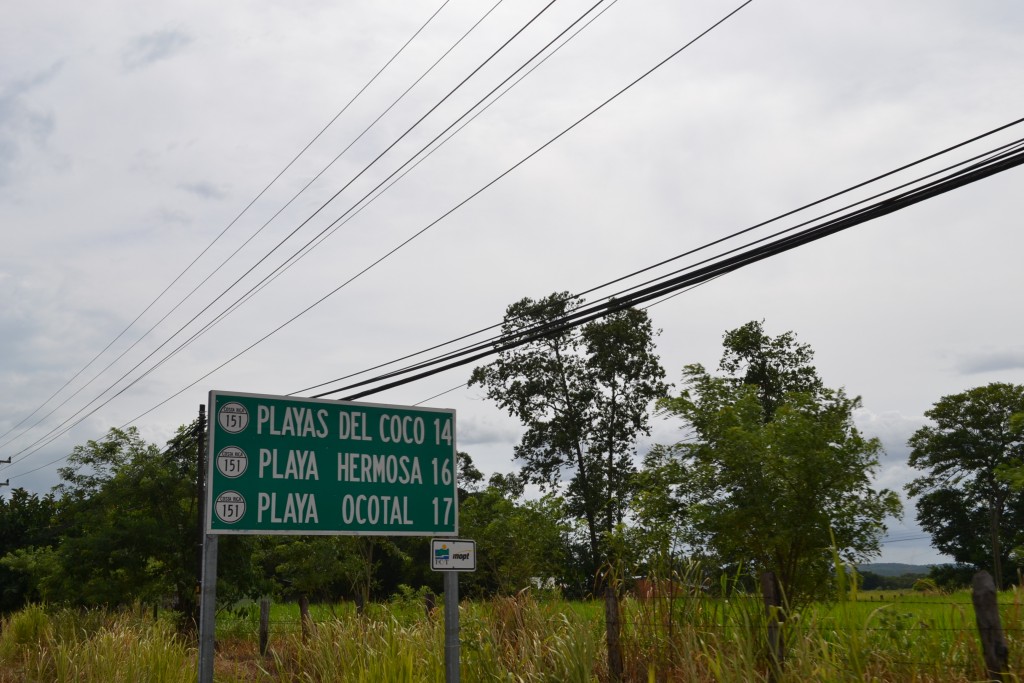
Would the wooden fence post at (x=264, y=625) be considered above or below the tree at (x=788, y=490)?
below

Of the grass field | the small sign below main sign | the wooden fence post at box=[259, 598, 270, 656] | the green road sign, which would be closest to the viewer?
the grass field

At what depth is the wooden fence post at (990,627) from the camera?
6.14m

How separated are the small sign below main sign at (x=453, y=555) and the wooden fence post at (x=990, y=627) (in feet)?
11.7

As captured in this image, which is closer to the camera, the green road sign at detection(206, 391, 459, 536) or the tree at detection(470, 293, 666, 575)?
the green road sign at detection(206, 391, 459, 536)

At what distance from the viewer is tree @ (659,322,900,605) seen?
32.9 feet

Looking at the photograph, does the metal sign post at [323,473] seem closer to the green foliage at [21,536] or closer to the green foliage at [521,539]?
the green foliage at [521,539]

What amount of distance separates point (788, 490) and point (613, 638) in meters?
2.59

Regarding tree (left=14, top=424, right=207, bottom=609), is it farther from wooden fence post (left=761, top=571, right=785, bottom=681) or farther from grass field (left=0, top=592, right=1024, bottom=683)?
wooden fence post (left=761, top=571, right=785, bottom=681)

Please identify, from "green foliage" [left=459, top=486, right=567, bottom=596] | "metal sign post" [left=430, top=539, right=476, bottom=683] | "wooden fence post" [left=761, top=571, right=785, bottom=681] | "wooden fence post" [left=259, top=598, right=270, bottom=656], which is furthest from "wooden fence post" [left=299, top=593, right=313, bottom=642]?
"green foliage" [left=459, top=486, right=567, bottom=596]

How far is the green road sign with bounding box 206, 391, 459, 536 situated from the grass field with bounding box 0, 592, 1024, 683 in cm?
203

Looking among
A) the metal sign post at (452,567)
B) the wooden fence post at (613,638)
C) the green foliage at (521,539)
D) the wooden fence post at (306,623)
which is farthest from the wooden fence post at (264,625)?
the metal sign post at (452,567)

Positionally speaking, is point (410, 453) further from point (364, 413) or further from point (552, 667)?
point (552, 667)

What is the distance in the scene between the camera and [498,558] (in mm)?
28703

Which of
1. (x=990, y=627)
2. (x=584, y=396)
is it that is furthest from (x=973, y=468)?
(x=990, y=627)
